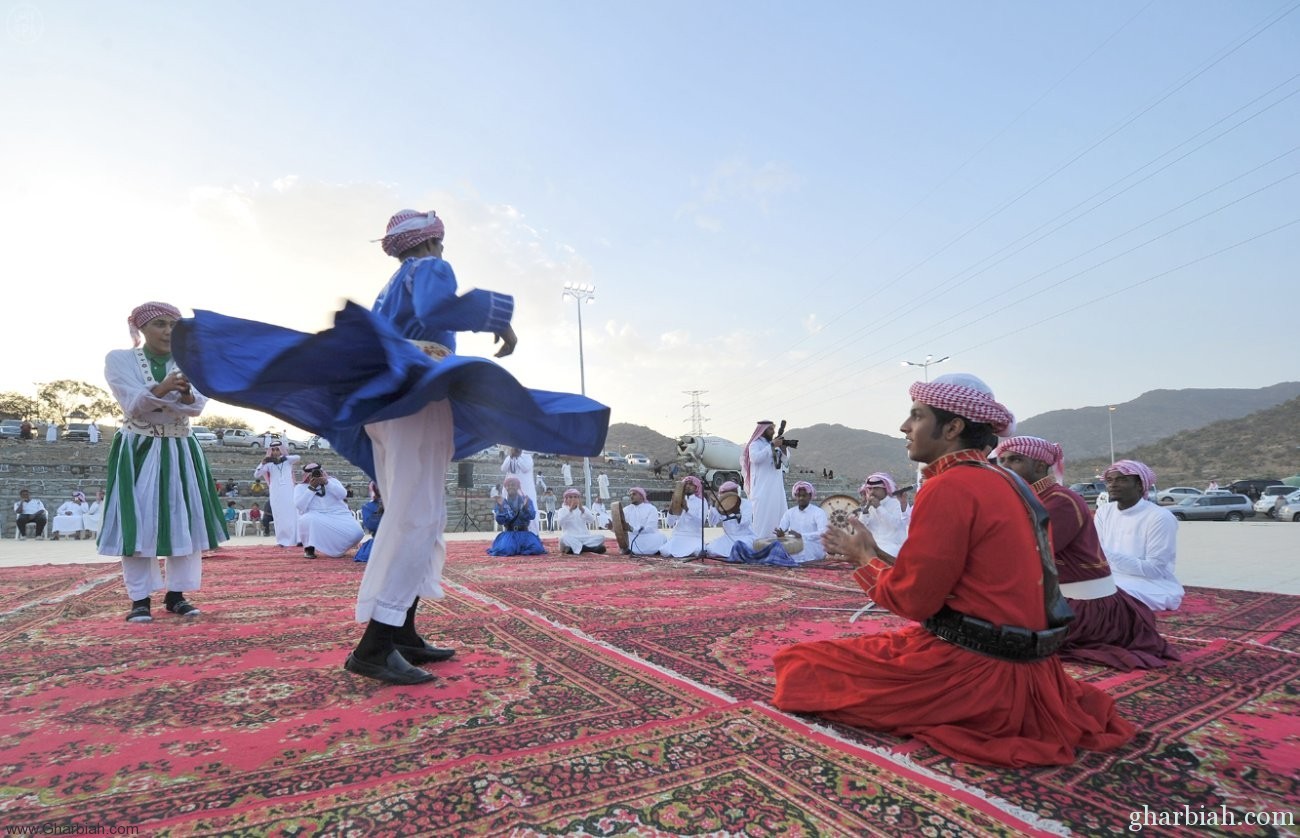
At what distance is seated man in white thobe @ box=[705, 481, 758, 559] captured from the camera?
910 centimetres

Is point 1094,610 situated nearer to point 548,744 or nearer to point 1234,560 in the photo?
point 548,744

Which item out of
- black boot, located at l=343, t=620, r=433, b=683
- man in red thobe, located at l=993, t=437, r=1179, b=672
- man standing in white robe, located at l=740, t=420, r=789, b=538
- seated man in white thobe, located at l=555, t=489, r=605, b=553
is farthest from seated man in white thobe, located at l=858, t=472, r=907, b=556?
black boot, located at l=343, t=620, r=433, b=683

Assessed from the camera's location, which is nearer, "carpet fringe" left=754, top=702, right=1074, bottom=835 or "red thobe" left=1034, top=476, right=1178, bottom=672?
"carpet fringe" left=754, top=702, right=1074, bottom=835

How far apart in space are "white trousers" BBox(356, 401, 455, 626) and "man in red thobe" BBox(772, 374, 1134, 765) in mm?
1586

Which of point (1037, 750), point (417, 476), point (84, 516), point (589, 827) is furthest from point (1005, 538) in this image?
point (84, 516)

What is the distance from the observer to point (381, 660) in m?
2.64

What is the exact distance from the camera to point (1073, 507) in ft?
10.9

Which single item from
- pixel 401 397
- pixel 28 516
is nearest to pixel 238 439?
pixel 28 516

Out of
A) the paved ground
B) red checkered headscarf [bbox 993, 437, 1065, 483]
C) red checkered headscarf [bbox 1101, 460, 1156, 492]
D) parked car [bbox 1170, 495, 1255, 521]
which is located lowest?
parked car [bbox 1170, 495, 1255, 521]

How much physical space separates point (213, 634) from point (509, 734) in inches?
Answer: 98.8

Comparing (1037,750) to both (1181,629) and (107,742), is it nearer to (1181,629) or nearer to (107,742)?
(107,742)

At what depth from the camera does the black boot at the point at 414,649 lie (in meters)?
2.91

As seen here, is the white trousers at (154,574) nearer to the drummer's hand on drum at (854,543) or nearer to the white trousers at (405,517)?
the white trousers at (405,517)

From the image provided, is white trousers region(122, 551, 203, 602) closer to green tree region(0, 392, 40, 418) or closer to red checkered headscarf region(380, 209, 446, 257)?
red checkered headscarf region(380, 209, 446, 257)
